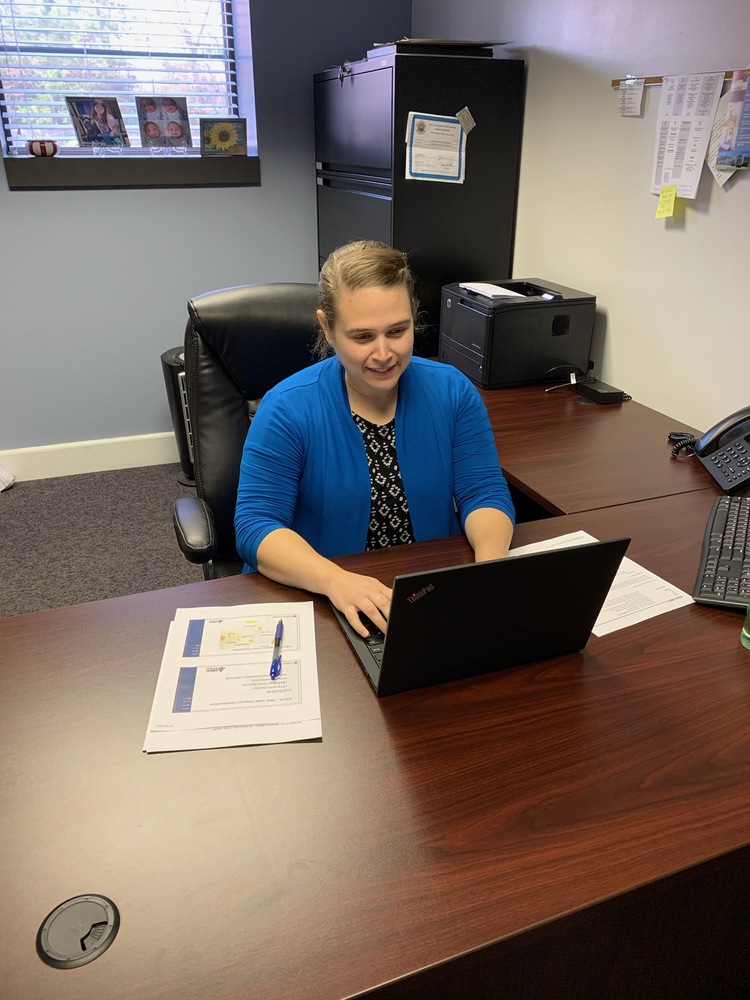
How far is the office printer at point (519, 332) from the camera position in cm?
215

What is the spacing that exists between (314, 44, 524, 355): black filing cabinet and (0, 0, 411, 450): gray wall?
0.41 m

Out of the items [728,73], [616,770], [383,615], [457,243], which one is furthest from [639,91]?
[616,770]

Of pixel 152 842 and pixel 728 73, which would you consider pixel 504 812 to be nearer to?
pixel 152 842

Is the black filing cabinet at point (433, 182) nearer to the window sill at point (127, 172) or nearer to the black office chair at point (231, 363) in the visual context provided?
the window sill at point (127, 172)

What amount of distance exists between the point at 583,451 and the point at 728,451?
32cm

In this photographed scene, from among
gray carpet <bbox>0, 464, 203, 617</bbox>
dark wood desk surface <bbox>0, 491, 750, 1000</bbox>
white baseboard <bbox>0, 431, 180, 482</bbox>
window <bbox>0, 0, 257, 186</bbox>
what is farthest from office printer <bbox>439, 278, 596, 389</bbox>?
white baseboard <bbox>0, 431, 180, 482</bbox>

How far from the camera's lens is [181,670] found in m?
1.03

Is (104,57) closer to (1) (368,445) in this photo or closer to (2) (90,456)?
(2) (90,456)

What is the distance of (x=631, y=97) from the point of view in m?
2.01

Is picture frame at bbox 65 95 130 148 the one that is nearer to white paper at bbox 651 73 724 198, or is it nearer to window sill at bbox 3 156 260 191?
window sill at bbox 3 156 260 191

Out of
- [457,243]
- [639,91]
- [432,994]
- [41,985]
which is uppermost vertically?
[639,91]

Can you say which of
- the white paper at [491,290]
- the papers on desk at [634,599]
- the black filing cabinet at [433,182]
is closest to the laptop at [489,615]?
the papers on desk at [634,599]

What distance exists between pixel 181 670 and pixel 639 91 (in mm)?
1908

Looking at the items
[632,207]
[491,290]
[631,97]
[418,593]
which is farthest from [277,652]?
[631,97]
